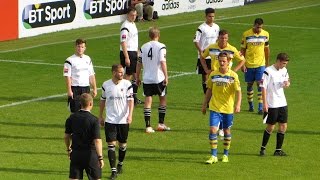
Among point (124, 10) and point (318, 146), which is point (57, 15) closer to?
point (124, 10)

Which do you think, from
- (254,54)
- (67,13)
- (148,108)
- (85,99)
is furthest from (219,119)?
(67,13)

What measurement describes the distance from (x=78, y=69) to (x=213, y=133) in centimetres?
363

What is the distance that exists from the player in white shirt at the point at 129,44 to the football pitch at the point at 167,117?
1067mm

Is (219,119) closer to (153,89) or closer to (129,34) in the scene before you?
(153,89)

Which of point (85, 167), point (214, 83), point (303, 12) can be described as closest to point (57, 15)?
point (303, 12)

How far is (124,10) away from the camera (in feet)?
150

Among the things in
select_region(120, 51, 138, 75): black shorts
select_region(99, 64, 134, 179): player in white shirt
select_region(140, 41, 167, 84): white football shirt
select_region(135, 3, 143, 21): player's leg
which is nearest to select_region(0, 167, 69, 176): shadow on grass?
select_region(99, 64, 134, 179): player in white shirt

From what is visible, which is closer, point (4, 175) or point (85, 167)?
point (85, 167)

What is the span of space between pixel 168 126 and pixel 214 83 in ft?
14.0

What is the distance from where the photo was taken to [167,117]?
1046 inches

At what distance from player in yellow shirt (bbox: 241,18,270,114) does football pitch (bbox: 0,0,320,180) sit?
969 mm

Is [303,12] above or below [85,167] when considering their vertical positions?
above

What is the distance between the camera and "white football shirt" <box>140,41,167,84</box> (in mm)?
24469

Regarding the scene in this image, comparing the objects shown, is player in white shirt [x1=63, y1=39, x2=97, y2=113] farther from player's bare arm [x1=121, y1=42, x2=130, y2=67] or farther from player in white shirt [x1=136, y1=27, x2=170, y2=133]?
player's bare arm [x1=121, y1=42, x2=130, y2=67]
